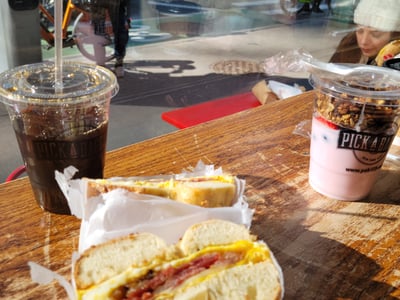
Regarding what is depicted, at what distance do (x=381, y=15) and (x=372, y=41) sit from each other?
473 millimetres

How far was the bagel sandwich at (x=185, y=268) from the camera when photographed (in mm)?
678

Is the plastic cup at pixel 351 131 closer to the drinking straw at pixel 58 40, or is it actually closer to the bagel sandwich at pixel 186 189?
the bagel sandwich at pixel 186 189

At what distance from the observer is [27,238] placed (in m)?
0.91

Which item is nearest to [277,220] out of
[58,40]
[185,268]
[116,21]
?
[185,268]

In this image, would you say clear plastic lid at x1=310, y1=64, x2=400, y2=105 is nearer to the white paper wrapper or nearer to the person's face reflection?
the white paper wrapper

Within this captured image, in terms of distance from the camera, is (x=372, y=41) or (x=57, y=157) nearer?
(x=57, y=157)

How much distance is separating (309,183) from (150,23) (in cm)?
619

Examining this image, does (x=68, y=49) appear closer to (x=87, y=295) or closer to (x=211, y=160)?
(x=211, y=160)

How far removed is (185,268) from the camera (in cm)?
72

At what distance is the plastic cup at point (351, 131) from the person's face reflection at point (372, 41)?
1.62 meters

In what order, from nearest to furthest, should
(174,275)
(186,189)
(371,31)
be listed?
1. (174,275)
2. (186,189)
3. (371,31)

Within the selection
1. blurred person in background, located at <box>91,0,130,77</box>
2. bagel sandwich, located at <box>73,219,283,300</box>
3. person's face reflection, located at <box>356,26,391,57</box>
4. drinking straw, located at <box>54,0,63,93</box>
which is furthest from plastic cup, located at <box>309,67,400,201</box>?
blurred person in background, located at <box>91,0,130,77</box>

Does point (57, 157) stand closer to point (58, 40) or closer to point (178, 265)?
point (58, 40)

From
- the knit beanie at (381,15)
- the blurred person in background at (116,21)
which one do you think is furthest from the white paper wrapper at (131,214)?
the blurred person in background at (116,21)
